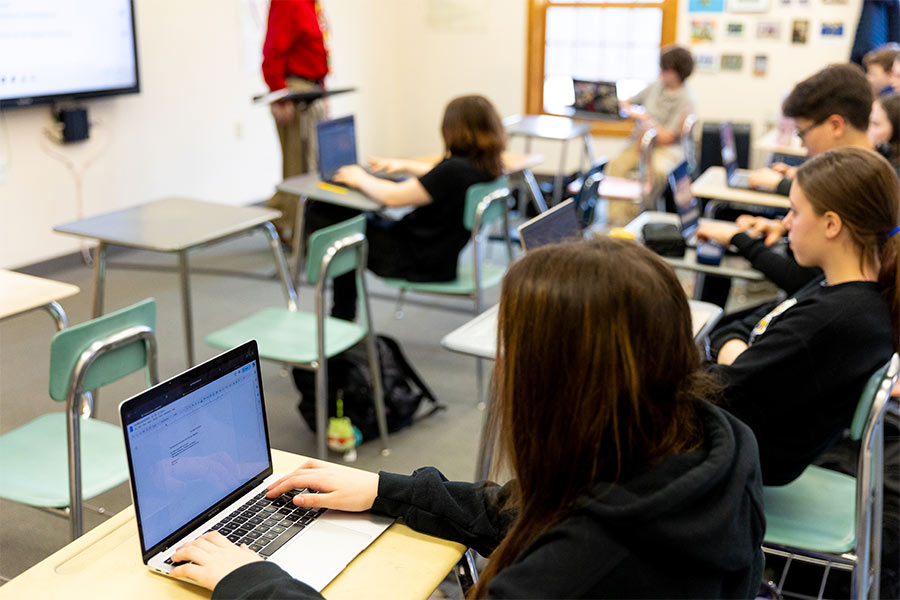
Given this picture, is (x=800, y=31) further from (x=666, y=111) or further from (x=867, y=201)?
(x=867, y=201)

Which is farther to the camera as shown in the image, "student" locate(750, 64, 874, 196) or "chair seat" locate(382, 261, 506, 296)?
"chair seat" locate(382, 261, 506, 296)

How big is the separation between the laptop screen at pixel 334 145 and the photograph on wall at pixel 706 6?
136 inches

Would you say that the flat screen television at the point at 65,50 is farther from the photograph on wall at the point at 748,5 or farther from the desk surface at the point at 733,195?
the photograph on wall at the point at 748,5

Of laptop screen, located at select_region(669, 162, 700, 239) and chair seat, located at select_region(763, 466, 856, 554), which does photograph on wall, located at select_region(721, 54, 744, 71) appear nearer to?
laptop screen, located at select_region(669, 162, 700, 239)

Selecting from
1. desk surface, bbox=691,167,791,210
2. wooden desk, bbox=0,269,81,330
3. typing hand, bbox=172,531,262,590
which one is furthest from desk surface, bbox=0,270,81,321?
desk surface, bbox=691,167,791,210

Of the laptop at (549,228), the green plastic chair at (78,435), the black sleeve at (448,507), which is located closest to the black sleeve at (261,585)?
A: the black sleeve at (448,507)

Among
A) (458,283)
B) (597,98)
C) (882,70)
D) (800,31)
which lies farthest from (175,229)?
(800,31)

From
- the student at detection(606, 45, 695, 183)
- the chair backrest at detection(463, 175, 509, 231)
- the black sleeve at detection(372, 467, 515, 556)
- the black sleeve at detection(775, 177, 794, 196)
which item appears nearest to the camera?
the black sleeve at detection(372, 467, 515, 556)

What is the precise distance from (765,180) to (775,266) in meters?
1.14

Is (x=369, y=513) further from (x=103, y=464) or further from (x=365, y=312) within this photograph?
(x=365, y=312)

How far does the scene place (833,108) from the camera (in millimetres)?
2793

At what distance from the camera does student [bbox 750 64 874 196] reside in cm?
278

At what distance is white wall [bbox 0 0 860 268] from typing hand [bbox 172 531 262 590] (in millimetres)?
3645

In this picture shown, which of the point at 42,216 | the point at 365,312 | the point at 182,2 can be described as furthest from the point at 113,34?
the point at 365,312
